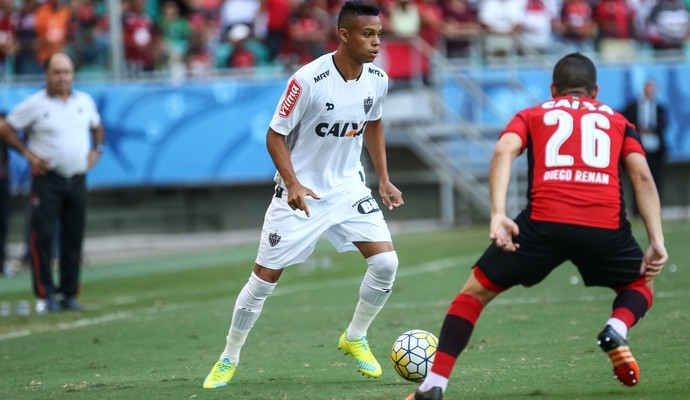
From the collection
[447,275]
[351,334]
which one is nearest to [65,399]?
A: [351,334]

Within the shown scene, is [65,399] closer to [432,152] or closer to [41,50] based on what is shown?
[41,50]

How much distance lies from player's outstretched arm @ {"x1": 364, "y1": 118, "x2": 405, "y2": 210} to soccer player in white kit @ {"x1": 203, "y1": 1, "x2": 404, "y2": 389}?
0.08 metres

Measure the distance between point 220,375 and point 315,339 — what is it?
2482 mm

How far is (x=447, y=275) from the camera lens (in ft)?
49.6

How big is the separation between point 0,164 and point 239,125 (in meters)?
5.40

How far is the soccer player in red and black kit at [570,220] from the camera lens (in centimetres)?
628

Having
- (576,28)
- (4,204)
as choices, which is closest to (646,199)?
(4,204)

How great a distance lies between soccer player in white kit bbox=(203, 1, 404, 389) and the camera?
7.64 metres

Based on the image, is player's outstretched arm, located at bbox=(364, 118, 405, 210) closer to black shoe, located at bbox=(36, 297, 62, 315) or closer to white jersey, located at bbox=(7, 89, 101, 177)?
white jersey, located at bbox=(7, 89, 101, 177)

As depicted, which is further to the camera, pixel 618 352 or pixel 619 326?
pixel 619 326

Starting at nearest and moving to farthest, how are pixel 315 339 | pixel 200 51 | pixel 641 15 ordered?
1. pixel 315 339
2. pixel 200 51
3. pixel 641 15

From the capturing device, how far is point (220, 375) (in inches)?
299

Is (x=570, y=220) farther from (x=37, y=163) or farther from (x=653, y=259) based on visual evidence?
(x=37, y=163)

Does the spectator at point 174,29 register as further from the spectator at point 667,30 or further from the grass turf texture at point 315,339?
the spectator at point 667,30
